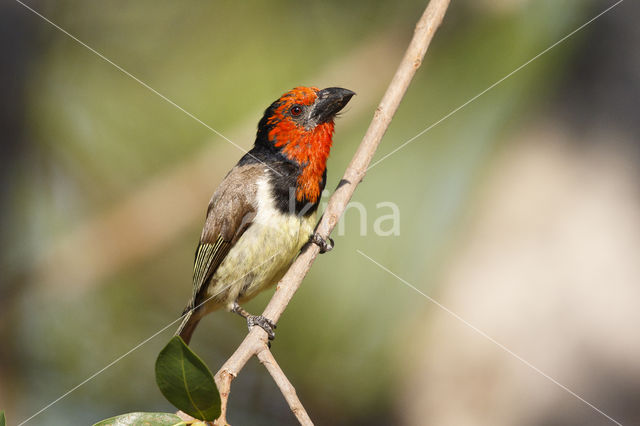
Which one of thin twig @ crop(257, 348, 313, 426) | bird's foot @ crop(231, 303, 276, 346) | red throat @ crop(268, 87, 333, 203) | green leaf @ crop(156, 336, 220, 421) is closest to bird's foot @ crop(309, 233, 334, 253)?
red throat @ crop(268, 87, 333, 203)

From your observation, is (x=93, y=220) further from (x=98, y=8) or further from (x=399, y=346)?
(x=399, y=346)

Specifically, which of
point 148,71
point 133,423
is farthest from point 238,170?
point 133,423

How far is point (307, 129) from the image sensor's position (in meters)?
2.51

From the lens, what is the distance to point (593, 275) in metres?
2.61

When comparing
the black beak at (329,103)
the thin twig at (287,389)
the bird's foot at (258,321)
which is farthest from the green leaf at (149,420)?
the black beak at (329,103)

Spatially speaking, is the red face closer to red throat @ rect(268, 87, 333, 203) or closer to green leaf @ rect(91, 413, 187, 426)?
red throat @ rect(268, 87, 333, 203)

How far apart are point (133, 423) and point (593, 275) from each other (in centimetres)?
212

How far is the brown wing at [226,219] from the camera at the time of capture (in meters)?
2.51

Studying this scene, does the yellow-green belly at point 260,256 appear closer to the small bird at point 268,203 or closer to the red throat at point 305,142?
the small bird at point 268,203

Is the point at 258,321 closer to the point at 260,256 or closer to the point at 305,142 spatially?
the point at 260,256

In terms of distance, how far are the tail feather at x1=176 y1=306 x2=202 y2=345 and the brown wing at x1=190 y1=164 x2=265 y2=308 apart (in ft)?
0.13

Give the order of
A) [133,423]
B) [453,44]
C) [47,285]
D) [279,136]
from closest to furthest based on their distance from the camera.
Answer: [133,423]
[279,136]
[47,285]
[453,44]

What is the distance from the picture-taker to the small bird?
2.42m

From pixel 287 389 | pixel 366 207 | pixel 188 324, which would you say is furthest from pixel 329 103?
pixel 287 389
